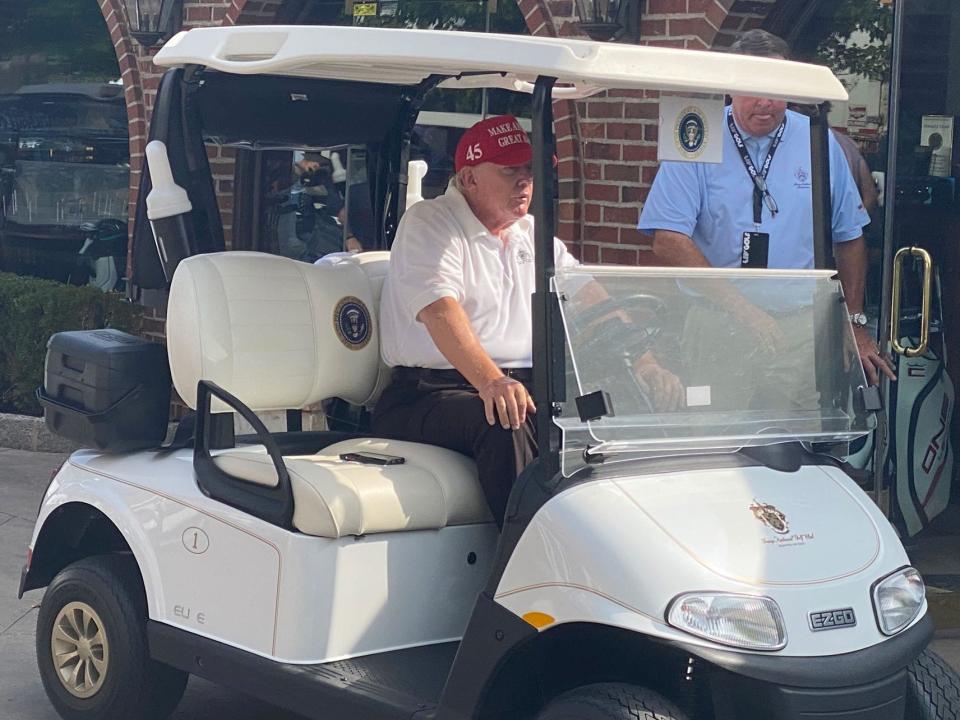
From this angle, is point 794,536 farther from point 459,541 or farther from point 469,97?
point 469,97

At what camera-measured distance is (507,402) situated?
3.47 meters

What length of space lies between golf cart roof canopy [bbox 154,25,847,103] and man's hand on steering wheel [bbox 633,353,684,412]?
609 millimetres

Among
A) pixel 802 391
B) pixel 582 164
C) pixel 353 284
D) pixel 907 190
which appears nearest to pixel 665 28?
pixel 582 164

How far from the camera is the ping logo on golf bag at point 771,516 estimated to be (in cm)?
317

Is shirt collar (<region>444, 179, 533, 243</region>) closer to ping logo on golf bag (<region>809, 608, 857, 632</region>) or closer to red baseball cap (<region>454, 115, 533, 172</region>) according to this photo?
red baseball cap (<region>454, 115, 533, 172</region>)

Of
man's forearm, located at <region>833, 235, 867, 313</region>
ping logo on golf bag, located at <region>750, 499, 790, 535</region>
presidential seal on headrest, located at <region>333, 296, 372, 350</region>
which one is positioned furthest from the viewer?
man's forearm, located at <region>833, 235, 867, 313</region>

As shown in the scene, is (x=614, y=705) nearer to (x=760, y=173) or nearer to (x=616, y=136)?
(x=760, y=173)

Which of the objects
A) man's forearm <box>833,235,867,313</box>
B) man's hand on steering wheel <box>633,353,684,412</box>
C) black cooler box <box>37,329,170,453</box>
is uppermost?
man's forearm <box>833,235,867,313</box>

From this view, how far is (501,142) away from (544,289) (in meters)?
0.87

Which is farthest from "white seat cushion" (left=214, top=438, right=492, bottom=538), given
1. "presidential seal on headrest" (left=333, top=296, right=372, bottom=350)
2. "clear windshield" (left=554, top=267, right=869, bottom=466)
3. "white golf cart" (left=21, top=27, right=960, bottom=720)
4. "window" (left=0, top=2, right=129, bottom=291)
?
"window" (left=0, top=2, right=129, bottom=291)

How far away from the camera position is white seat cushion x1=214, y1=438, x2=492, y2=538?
3.54 meters

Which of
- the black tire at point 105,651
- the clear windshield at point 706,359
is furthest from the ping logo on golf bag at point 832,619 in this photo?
the black tire at point 105,651

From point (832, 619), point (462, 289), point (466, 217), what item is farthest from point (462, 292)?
point (832, 619)

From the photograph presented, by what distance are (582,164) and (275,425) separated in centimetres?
253
